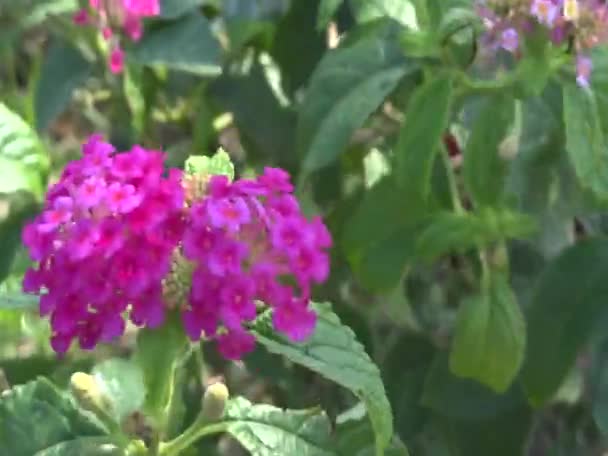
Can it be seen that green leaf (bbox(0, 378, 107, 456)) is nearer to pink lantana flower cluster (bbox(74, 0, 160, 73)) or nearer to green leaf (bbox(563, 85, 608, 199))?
green leaf (bbox(563, 85, 608, 199))


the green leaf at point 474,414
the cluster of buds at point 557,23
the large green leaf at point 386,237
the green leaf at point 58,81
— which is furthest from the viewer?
the green leaf at point 58,81

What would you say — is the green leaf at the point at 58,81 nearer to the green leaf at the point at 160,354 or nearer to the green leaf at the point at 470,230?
the green leaf at the point at 470,230

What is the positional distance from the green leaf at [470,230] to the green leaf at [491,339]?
5 centimetres

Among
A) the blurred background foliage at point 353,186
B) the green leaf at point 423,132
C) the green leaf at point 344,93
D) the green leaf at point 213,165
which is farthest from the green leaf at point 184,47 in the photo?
the green leaf at point 213,165

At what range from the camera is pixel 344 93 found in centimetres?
125

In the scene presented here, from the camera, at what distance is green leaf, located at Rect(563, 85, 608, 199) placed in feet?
3.77

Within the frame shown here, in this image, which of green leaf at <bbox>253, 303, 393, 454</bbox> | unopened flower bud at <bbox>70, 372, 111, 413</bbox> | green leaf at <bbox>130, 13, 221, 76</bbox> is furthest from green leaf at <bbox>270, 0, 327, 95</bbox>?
unopened flower bud at <bbox>70, 372, 111, 413</bbox>

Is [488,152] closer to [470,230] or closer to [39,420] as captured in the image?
[470,230]

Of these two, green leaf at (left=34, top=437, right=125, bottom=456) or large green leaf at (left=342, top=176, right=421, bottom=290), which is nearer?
green leaf at (left=34, top=437, right=125, bottom=456)

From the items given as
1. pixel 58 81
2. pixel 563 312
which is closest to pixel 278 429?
pixel 563 312

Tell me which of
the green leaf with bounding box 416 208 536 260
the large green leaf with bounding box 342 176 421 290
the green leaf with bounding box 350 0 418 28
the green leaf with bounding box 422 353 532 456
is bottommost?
the green leaf with bounding box 422 353 532 456

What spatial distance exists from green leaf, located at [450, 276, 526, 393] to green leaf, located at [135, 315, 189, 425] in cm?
40

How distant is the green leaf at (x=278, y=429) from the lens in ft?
3.18

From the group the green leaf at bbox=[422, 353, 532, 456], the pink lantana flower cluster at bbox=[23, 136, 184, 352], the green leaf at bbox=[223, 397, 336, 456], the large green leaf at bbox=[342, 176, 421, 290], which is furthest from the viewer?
the green leaf at bbox=[422, 353, 532, 456]
